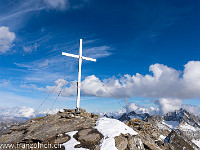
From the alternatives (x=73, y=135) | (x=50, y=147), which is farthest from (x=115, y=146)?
(x=50, y=147)

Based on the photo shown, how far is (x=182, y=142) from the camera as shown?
76.1 ft

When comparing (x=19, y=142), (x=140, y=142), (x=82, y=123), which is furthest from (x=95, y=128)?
(x=19, y=142)

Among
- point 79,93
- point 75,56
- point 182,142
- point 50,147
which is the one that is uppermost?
point 75,56

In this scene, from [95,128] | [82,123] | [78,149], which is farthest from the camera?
[82,123]

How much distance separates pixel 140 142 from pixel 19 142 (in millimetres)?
14532

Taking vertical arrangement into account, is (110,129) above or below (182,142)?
above

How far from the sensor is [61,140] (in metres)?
16.8

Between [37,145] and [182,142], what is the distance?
860 inches

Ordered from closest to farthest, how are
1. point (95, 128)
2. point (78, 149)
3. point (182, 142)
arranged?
point (78, 149) < point (95, 128) < point (182, 142)

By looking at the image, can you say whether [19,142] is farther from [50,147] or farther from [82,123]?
[82,123]

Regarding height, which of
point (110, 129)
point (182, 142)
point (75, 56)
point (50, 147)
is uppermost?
point (75, 56)

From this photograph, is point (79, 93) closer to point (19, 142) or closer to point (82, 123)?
point (82, 123)

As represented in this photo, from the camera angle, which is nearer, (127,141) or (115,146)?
(115,146)

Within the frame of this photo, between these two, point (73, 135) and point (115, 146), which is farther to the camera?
point (73, 135)
